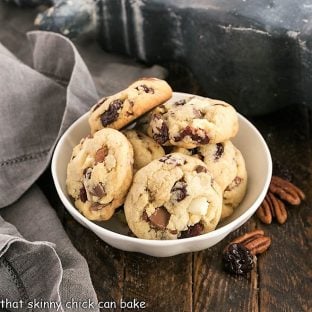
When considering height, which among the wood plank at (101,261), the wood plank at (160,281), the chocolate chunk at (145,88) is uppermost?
the chocolate chunk at (145,88)

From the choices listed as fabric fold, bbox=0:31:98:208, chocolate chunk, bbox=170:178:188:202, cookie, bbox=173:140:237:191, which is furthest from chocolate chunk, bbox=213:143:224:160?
fabric fold, bbox=0:31:98:208

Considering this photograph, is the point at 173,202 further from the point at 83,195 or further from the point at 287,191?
the point at 287,191

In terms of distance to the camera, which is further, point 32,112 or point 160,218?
point 32,112

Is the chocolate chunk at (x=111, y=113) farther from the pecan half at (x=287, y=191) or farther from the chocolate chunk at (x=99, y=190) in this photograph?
the pecan half at (x=287, y=191)

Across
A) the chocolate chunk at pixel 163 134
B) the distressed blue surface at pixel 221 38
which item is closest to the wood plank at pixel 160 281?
the chocolate chunk at pixel 163 134

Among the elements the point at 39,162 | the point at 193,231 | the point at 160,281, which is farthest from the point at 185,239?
the point at 39,162

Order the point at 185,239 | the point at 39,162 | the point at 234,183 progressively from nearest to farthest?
the point at 185,239 < the point at 234,183 < the point at 39,162

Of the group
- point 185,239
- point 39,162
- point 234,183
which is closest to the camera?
point 185,239

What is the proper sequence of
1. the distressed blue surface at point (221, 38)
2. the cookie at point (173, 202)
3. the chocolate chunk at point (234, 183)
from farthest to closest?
the distressed blue surface at point (221, 38) < the chocolate chunk at point (234, 183) < the cookie at point (173, 202)
